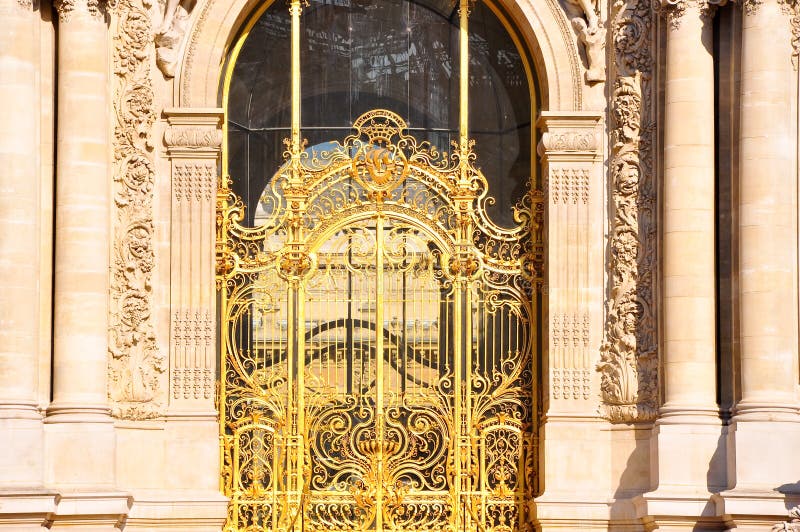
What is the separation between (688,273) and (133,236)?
5588 millimetres

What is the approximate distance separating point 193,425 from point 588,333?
13.6 ft

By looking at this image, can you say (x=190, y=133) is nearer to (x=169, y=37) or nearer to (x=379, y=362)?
(x=169, y=37)

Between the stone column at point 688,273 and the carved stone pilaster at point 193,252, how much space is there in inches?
182

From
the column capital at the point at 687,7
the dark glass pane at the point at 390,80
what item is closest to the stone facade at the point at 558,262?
the column capital at the point at 687,7

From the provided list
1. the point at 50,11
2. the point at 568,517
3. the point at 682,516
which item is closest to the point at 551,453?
the point at 568,517

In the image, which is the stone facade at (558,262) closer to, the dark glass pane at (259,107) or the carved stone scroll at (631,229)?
the carved stone scroll at (631,229)

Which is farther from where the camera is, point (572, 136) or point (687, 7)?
point (572, 136)

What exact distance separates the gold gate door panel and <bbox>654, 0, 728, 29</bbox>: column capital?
271 cm

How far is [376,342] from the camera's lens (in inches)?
714

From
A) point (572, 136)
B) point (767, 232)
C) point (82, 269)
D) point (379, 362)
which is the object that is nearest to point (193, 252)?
point (82, 269)

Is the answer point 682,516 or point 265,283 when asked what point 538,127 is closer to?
point 265,283

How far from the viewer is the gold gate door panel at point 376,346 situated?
17828 millimetres

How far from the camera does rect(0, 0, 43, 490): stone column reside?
15.9 meters

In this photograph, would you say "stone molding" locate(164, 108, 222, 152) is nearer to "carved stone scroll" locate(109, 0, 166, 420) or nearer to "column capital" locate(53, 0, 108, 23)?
"carved stone scroll" locate(109, 0, 166, 420)
